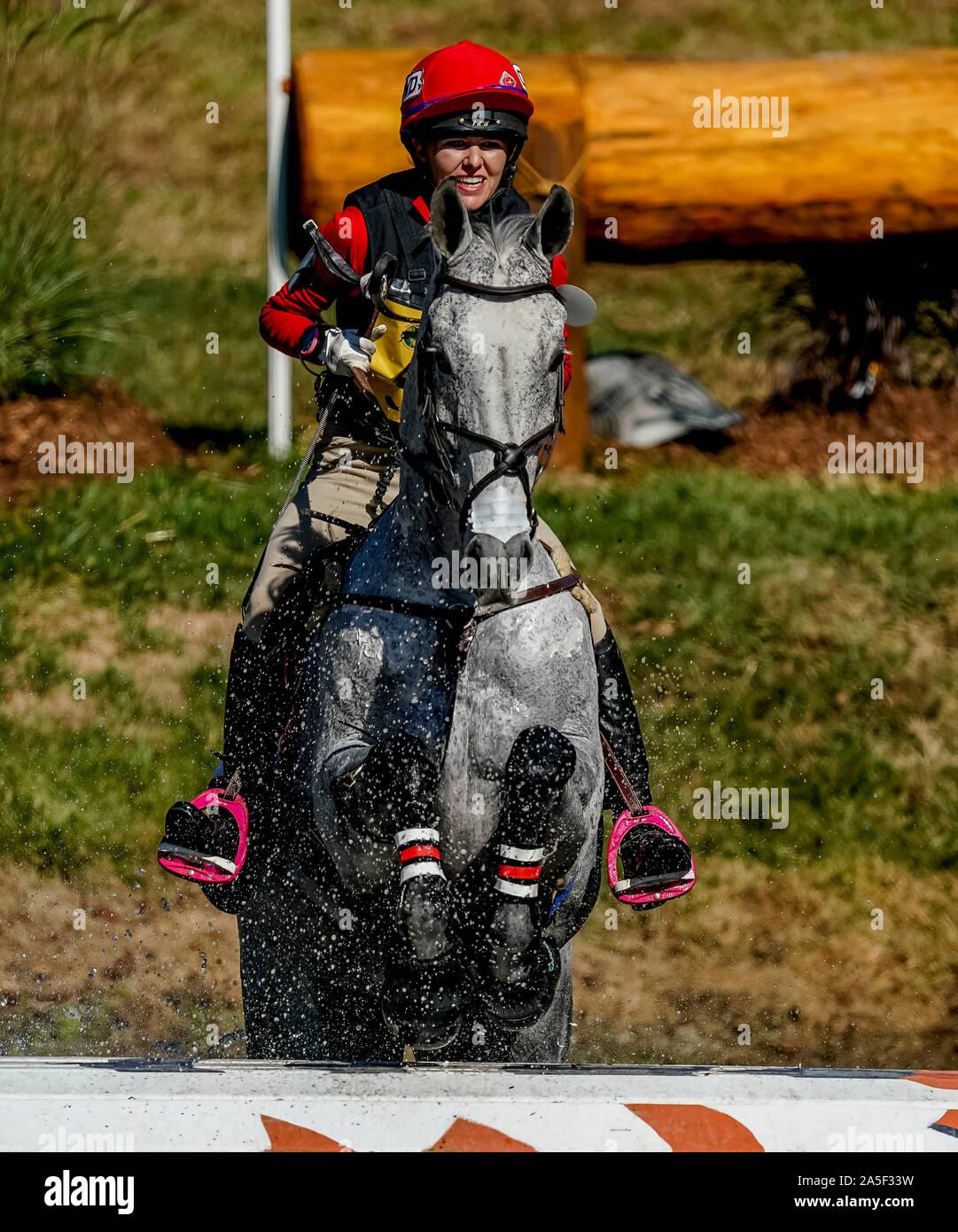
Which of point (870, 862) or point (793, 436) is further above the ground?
point (793, 436)

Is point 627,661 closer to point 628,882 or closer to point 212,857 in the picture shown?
point 628,882

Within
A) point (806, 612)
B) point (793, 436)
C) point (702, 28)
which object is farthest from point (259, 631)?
point (702, 28)

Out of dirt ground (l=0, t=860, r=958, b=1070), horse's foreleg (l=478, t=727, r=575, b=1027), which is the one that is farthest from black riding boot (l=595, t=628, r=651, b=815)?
dirt ground (l=0, t=860, r=958, b=1070)

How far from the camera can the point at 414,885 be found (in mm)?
3557

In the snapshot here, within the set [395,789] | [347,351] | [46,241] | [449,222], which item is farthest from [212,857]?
[46,241]

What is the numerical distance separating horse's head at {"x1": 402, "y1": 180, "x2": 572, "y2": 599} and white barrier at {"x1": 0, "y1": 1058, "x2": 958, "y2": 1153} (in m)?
1.17

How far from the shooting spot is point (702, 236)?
35.4ft

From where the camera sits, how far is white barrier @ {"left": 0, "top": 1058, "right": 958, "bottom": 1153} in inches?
135

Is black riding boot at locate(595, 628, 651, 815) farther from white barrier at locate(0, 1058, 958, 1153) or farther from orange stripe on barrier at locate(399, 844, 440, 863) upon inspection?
white barrier at locate(0, 1058, 958, 1153)

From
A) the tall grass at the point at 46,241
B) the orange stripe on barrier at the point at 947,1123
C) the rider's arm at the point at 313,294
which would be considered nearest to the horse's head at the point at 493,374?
the rider's arm at the point at 313,294

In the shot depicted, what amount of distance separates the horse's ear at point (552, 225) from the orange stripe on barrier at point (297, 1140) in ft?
6.78

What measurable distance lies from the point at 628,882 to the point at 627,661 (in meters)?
4.70

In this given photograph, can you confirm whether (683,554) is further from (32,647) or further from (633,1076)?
(633,1076)

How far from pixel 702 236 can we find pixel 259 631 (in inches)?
281
